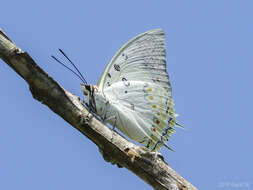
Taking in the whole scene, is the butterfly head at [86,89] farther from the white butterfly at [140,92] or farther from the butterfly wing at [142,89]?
the butterfly wing at [142,89]

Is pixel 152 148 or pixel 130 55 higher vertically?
pixel 130 55

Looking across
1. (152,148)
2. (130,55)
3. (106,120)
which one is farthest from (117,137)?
(130,55)

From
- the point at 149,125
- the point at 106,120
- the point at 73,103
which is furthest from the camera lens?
the point at 149,125

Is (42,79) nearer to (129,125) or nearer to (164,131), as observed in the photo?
(129,125)

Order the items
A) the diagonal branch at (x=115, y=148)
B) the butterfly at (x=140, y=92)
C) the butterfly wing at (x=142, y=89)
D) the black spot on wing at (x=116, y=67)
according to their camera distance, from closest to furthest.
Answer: the diagonal branch at (x=115, y=148) < the butterfly at (x=140, y=92) < the butterfly wing at (x=142, y=89) < the black spot on wing at (x=116, y=67)

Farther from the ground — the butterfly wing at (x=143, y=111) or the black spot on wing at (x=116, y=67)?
the black spot on wing at (x=116, y=67)

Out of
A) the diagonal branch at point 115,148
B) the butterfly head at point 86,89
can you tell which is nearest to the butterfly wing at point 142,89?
the butterfly head at point 86,89

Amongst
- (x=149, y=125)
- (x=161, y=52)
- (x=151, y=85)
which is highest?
(x=161, y=52)

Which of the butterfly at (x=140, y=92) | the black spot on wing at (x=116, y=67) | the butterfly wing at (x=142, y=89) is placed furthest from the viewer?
the black spot on wing at (x=116, y=67)

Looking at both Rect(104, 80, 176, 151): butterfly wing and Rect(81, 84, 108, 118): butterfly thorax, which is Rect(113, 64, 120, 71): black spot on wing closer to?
Rect(104, 80, 176, 151): butterfly wing
